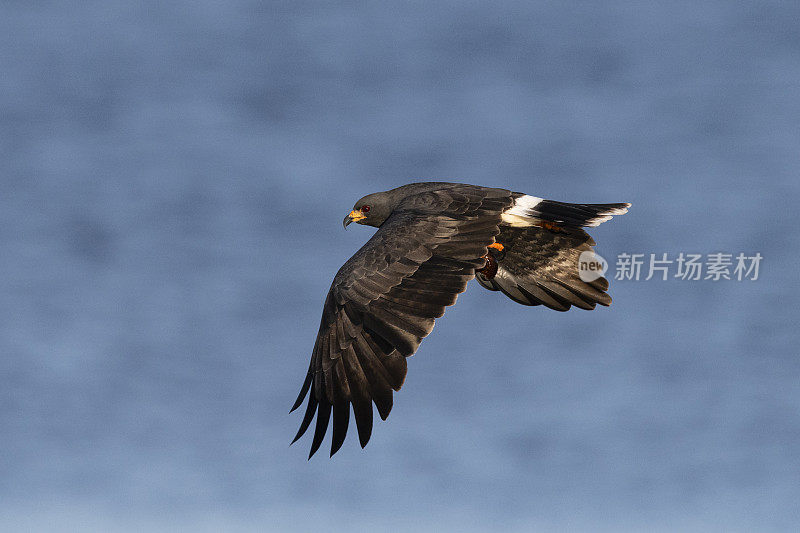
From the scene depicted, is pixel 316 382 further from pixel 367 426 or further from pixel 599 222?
pixel 599 222

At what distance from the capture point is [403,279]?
10.1 m

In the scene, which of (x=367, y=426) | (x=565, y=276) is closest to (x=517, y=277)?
(x=565, y=276)

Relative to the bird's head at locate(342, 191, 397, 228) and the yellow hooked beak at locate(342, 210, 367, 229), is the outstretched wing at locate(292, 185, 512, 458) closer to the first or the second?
the bird's head at locate(342, 191, 397, 228)

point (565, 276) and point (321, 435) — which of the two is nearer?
point (321, 435)

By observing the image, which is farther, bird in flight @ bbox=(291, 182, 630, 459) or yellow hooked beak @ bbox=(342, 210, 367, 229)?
yellow hooked beak @ bbox=(342, 210, 367, 229)

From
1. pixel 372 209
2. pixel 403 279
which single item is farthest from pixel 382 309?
pixel 372 209

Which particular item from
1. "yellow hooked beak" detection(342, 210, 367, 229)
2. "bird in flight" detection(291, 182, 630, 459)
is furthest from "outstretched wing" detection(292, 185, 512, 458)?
"yellow hooked beak" detection(342, 210, 367, 229)

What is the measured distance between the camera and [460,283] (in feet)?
33.0

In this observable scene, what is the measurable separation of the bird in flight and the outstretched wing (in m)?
0.01

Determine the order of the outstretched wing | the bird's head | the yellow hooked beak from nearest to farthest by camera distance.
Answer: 1. the outstretched wing
2. the bird's head
3. the yellow hooked beak

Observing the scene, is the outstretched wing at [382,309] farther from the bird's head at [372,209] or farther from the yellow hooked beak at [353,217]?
the yellow hooked beak at [353,217]

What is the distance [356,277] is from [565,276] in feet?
11.8

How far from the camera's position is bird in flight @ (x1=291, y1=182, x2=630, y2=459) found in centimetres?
970

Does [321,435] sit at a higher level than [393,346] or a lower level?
lower
